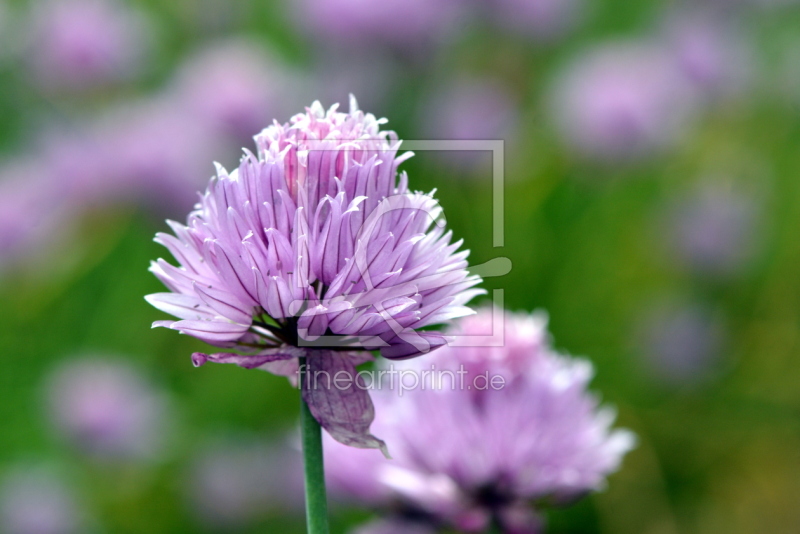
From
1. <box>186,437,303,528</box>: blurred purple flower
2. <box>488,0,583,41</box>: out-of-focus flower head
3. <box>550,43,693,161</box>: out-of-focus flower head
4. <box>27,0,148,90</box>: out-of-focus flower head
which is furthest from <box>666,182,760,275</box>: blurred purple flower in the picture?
<box>27,0,148,90</box>: out-of-focus flower head

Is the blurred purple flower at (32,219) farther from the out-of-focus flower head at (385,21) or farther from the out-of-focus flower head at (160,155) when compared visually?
the out-of-focus flower head at (385,21)

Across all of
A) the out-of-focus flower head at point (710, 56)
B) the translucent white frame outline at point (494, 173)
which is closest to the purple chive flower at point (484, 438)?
the translucent white frame outline at point (494, 173)

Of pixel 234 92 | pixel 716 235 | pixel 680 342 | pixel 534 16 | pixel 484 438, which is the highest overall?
pixel 534 16

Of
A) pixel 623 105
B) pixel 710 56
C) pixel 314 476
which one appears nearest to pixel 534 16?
pixel 623 105

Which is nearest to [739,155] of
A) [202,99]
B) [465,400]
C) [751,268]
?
[751,268]

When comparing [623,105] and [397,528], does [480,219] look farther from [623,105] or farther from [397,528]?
[397,528]

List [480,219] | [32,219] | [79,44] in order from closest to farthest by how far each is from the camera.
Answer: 1. [32,219]
2. [480,219]
3. [79,44]

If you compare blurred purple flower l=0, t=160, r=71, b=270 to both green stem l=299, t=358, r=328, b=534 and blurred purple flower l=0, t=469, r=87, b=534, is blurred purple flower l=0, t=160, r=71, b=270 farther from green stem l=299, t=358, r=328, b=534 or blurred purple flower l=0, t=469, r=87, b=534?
green stem l=299, t=358, r=328, b=534
